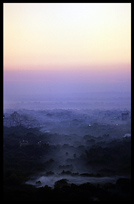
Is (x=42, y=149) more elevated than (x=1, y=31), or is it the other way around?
(x=1, y=31)

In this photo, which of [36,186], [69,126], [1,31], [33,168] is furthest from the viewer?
[69,126]

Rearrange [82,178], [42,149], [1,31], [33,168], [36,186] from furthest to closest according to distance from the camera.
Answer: [42,149] → [33,168] → [82,178] → [36,186] → [1,31]

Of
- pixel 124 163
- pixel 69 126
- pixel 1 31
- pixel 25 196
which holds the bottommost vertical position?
pixel 25 196

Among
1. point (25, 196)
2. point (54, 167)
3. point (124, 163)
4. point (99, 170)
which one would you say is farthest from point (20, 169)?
point (124, 163)

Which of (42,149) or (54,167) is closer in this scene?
(54,167)

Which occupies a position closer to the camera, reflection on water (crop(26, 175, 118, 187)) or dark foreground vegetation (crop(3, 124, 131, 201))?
dark foreground vegetation (crop(3, 124, 131, 201))

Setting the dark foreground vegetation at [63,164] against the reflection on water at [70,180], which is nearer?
the dark foreground vegetation at [63,164]

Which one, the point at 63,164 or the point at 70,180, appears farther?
the point at 63,164

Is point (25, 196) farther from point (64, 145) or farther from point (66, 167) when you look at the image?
point (64, 145)
